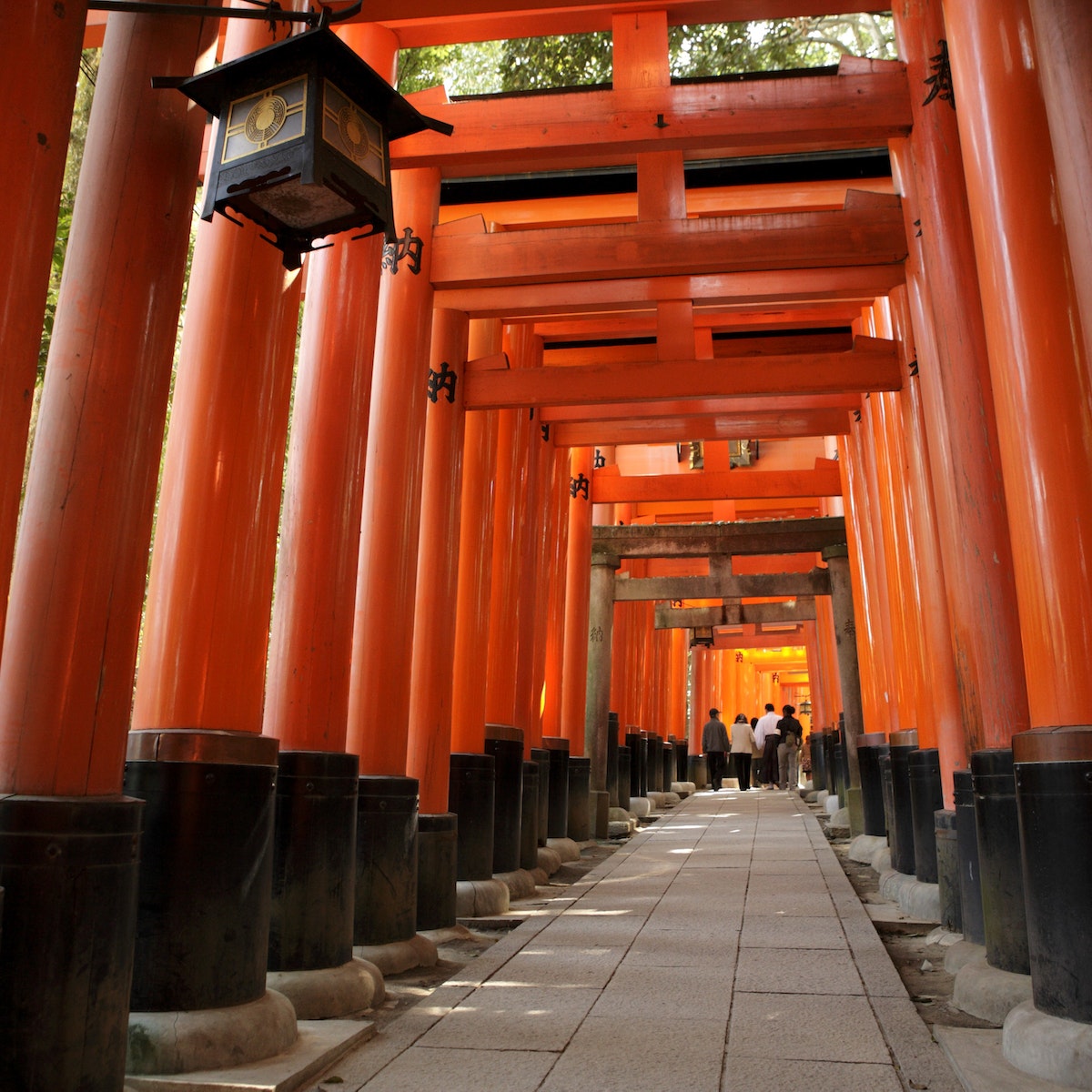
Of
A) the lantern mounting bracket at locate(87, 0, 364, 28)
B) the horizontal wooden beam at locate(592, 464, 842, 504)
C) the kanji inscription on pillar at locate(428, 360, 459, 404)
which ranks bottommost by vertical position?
the lantern mounting bracket at locate(87, 0, 364, 28)

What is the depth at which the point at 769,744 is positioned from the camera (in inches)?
792

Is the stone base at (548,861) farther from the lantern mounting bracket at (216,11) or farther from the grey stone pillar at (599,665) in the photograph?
the lantern mounting bracket at (216,11)

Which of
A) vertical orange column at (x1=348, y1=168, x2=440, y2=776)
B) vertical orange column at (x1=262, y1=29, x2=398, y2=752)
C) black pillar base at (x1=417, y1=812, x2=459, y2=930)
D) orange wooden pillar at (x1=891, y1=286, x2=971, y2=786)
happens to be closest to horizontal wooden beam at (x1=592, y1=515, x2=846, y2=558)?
orange wooden pillar at (x1=891, y1=286, x2=971, y2=786)

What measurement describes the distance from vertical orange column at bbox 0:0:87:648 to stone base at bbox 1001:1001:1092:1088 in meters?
2.87

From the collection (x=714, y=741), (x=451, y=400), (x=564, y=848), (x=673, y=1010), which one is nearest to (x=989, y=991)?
(x=673, y=1010)

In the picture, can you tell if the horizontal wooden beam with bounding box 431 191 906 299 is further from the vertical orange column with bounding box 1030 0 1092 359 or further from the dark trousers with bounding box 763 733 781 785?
the dark trousers with bounding box 763 733 781 785

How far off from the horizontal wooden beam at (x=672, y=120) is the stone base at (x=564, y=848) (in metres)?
5.72

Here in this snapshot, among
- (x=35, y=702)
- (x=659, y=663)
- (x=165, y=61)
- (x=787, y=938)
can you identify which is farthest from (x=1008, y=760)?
(x=659, y=663)

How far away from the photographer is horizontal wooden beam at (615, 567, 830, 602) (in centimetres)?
1410

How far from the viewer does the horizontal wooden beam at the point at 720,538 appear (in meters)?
12.2

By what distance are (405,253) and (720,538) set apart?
7437mm

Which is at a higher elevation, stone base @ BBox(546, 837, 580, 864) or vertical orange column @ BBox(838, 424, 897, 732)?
vertical orange column @ BBox(838, 424, 897, 732)

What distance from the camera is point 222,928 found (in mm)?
3178

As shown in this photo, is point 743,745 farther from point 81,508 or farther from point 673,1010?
point 81,508
